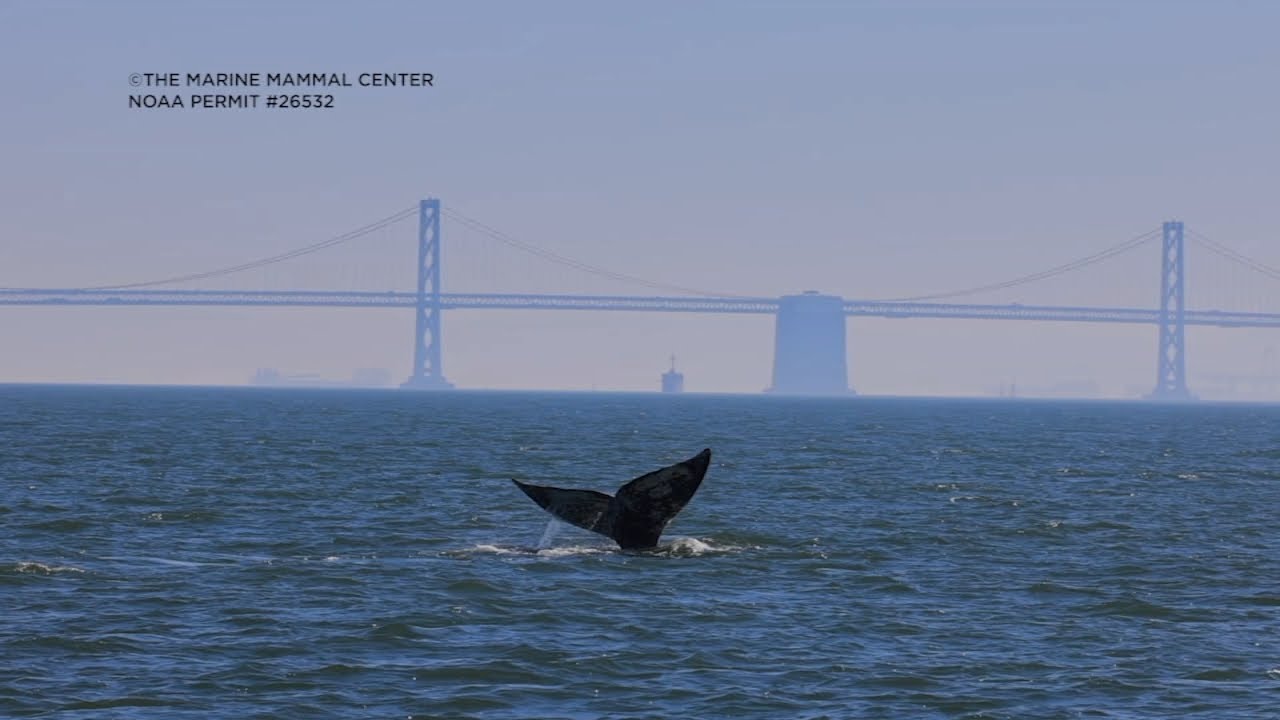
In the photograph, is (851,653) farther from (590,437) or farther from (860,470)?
(590,437)

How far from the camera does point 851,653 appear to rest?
19.1 m

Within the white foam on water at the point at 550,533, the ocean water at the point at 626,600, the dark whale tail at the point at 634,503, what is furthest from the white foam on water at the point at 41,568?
the white foam on water at the point at 550,533

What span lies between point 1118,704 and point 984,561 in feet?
35.7

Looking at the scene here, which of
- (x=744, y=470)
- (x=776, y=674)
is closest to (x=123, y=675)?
(x=776, y=674)

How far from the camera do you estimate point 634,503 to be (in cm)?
2630

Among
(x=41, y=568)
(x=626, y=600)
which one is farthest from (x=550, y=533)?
(x=41, y=568)

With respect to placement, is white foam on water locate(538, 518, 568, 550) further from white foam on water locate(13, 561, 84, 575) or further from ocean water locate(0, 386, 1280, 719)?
white foam on water locate(13, 561, 84, 575)

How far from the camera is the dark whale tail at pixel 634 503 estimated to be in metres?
24.5

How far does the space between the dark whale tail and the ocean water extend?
459mm

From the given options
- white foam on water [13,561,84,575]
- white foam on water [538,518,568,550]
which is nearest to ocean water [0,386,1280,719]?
white foam on water [13,561,84,575]

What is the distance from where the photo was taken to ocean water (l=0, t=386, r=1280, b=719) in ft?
55.6

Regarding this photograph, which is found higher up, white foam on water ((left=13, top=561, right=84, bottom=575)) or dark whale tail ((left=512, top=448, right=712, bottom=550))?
dark whale tail ((left=512, top=448, right=712, bottom=550))

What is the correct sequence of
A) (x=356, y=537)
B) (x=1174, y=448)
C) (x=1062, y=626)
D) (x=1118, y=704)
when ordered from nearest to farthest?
(x=1118, y=704)
(x=1062, y=626)
(x=356, y=537)
(x=1174, y=448)

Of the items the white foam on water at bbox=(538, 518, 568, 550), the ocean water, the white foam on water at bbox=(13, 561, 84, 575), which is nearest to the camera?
the ocean water
